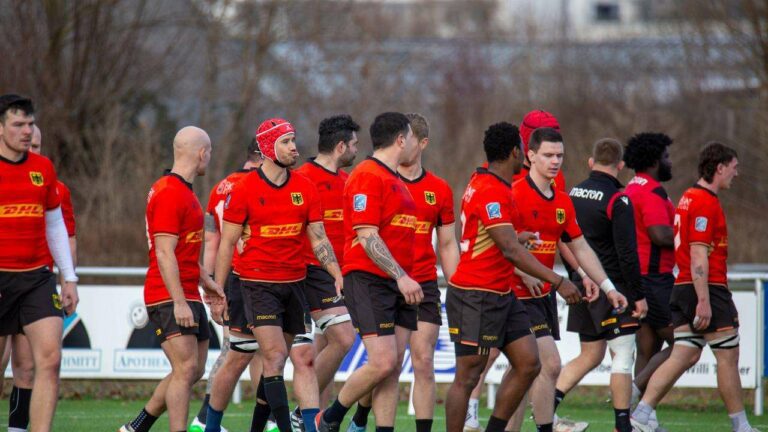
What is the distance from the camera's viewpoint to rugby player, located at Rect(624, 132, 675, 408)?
1112 centimetres

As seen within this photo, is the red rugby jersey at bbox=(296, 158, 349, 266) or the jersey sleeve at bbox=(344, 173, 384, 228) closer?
the jersey sleeve at bbox=(344, 173, 384, 228)

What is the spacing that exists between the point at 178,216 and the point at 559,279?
9.05 feet

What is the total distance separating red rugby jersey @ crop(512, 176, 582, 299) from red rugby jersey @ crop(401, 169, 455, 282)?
1.89 ft

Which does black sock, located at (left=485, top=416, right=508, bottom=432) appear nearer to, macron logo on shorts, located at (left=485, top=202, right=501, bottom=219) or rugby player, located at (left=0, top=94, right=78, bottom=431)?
macron logo on shorts, located at (left=485, top=202, right=501, bottom=219)

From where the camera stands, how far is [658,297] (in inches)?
441

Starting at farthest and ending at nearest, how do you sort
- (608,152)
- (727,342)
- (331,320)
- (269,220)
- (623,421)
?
(727,342), (608,152), (623,421), (331,320), (269,220)

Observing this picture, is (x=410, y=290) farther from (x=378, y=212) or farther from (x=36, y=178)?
(x=36, y=178)

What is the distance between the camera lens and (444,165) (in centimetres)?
2483

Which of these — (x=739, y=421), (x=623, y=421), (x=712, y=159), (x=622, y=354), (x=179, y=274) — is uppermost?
(x=712, y=159)

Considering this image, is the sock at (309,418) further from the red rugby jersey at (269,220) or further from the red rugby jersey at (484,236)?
the red rugby jersey at (484,236)

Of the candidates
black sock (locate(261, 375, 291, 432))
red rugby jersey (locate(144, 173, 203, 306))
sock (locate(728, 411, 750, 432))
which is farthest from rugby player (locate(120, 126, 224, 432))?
sock (locate(728, 411, 750, 432))

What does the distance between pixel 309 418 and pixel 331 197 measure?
7.89 feet

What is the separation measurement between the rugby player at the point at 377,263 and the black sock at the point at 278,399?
245 mm

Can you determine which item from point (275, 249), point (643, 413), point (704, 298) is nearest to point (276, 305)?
point (275, 249)
